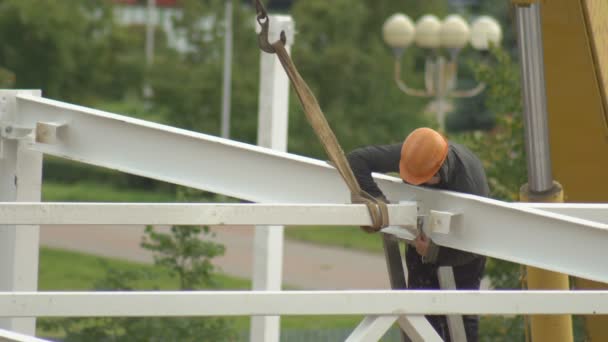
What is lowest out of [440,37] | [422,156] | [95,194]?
[422,156]

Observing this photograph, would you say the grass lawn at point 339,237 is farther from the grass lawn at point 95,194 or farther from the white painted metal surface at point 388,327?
the white painted metal surface at point 388,327

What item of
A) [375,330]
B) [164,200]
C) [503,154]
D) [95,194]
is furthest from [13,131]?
[95,194]

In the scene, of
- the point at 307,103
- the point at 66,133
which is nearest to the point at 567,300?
the point at 307,103

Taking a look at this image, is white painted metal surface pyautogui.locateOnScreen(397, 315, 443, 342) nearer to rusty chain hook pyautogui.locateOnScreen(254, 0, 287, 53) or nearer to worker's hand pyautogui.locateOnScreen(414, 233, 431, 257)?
worker's hand pyautogui.locateOnScreen(414, 233, 431, 257)

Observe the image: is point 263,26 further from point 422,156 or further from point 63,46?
point 63,46

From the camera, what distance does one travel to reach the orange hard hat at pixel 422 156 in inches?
256

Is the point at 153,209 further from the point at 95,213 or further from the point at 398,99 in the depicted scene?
the point at 398,99

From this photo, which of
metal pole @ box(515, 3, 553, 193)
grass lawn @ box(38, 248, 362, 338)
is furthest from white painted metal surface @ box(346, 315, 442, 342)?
grass lawn @ box(38, 248, 362, 338)

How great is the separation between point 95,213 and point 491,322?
18.9ft

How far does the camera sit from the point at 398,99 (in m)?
31.0

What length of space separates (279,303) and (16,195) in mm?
3595

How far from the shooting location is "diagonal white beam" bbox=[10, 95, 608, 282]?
575 cm

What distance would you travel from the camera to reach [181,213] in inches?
223

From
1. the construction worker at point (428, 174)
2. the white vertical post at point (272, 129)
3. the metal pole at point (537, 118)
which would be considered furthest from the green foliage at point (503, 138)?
the construction worker at point (428, 174)
